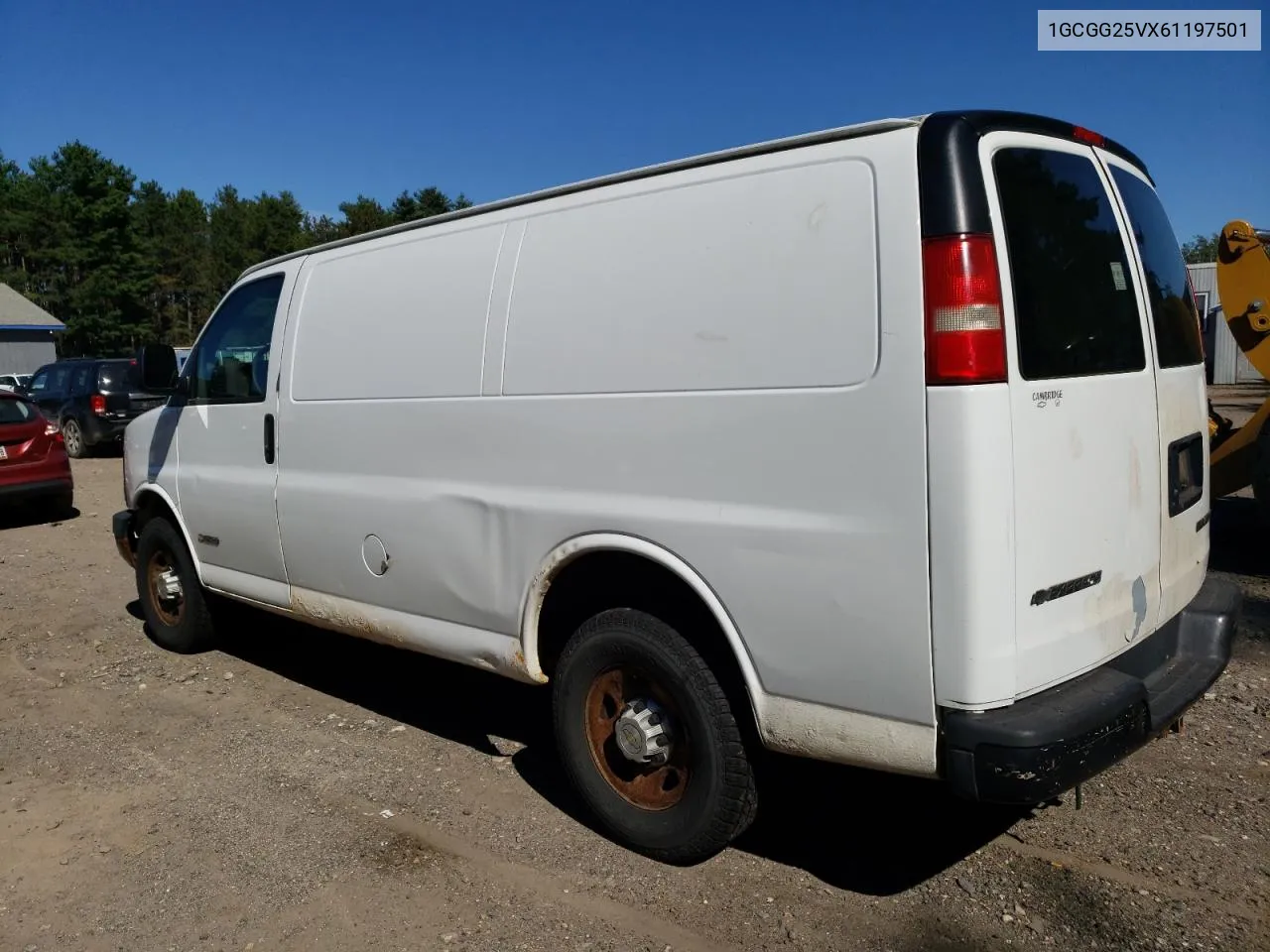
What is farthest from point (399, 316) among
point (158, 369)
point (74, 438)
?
point (74, 438)

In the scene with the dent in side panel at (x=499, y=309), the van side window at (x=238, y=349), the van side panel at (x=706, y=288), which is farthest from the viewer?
the van side window at (x=238, y=349)

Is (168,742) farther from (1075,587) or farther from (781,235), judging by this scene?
(1075,587)

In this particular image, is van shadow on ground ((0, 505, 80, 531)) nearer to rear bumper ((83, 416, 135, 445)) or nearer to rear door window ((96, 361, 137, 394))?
rear bumper ((83, 416, 135, 445))

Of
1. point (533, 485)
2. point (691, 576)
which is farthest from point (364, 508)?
point (691, 576)

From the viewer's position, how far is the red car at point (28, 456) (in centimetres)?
1092

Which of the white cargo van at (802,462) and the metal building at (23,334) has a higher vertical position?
the metal building at (23,334)

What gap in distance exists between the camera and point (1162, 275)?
3.50 metres

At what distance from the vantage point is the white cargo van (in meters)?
2.68

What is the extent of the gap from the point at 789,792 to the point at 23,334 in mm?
49426

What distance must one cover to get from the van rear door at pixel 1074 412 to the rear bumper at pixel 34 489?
11187mm

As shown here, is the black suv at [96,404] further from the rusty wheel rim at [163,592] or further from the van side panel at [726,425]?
the van side panel at [726,425]

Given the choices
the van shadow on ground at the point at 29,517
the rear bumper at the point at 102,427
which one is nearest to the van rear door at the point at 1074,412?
the van shadow on ground at the point at 29,517

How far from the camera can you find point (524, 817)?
12.9ft

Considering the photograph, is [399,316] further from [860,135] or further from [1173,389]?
[1173,389]
